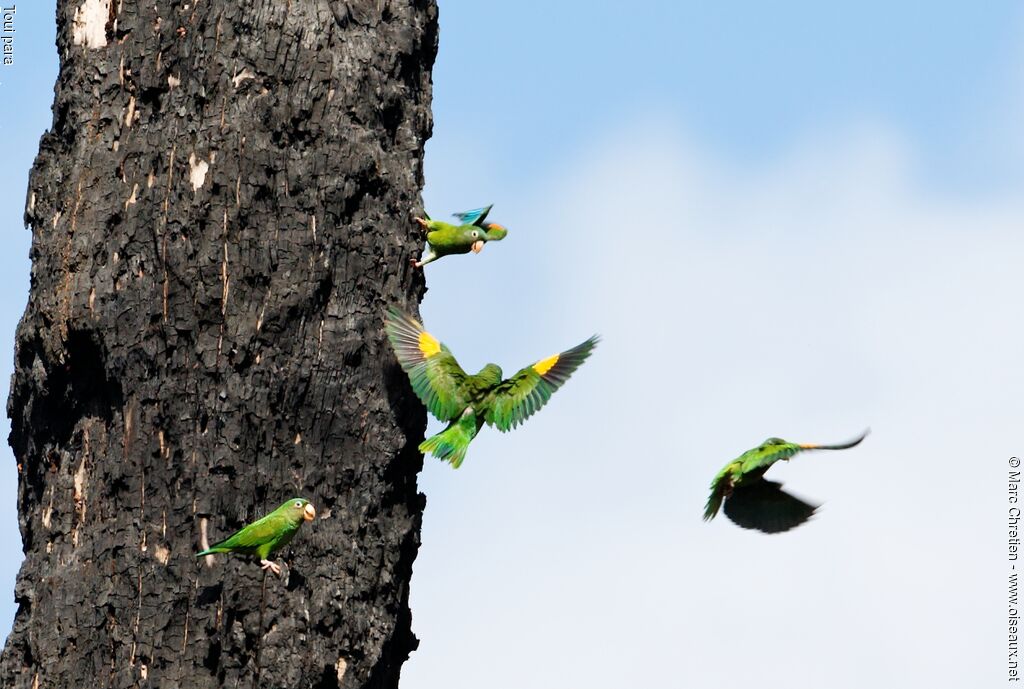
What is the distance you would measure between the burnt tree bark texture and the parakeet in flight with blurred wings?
1219 millimetres

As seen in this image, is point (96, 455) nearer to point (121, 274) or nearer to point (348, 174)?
point (121, 274)

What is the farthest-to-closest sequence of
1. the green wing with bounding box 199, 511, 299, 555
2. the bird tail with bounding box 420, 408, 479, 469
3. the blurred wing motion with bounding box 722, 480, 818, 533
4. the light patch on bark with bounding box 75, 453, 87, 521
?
the blurred wing motion with bounding box 722, 480, 818, 533, the bird tail with bounding box 420, 408, 479, 469, the light patch on bark with bounding box 75, 453, 87, 521, the green wing with bounding box 199, 511, 299, 555

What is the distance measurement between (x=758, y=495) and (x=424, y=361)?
151 cm

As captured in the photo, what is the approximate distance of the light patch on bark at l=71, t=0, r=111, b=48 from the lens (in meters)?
5.79

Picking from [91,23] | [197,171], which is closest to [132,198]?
[197,171]

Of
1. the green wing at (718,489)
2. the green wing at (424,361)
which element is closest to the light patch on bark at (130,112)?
the green wing at (424,361)

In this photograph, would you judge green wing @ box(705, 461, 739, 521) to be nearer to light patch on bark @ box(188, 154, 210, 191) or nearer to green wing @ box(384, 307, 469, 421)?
green wing @ box(384, 307, 469, 421)

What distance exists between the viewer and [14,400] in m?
5.90

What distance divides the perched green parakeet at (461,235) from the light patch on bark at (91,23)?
1.37 meters

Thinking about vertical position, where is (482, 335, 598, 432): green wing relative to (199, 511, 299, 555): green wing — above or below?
above

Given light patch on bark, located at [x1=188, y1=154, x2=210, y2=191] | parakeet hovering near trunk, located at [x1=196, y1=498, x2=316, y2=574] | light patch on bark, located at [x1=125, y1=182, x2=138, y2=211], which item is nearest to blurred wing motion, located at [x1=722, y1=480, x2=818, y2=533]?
parakeet hovering near trunk, located at [x1=196, y1=498, x2=316, y2=574]

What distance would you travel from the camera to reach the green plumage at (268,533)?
199 inches

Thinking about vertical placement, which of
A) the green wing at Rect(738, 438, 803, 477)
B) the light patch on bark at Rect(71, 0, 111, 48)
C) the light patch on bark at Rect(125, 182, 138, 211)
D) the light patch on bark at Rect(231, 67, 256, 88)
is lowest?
the green wing at Rect(738, 438, 803, 477)

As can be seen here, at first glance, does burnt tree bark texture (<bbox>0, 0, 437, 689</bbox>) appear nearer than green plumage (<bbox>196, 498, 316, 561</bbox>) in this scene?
No
